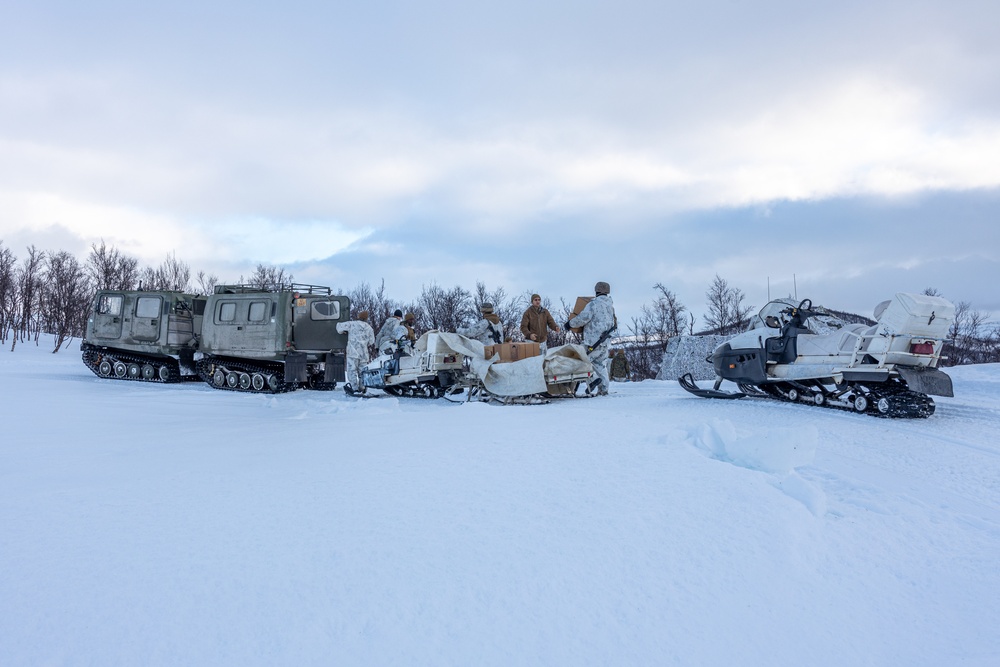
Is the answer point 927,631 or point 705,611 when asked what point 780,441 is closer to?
point 927,631

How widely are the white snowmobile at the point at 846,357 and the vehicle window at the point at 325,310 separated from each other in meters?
8.02

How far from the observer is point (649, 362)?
2644cm

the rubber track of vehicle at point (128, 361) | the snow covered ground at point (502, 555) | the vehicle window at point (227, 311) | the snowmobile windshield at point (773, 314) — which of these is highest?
the snowmobile windshield at point (773, 314)

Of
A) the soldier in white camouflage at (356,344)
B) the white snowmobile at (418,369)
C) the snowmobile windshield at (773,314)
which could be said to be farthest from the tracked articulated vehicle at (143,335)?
the snowmobile windshield at (773,314)

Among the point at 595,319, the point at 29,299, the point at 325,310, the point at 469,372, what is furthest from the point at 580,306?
the point at 29,299

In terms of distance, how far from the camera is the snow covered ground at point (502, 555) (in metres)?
1.91

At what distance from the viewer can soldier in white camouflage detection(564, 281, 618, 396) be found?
999cm

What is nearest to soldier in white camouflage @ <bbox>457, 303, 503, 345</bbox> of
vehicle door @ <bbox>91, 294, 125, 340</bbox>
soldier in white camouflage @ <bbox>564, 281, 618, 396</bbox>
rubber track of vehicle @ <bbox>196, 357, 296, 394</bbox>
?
soldier in white camouflage @ <bbox>564, 281, 618, 396</bbox>

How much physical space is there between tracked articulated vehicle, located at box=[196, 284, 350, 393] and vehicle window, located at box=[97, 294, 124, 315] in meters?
3.10

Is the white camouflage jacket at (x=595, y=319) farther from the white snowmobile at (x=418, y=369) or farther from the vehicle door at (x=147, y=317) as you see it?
the vehicle door at (x=147, y=317)

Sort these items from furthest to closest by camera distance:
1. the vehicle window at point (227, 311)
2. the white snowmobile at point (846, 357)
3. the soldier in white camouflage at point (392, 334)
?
the vehicle window at point (227, 311) < the soldier in white camouflage at point (392, 334) < the white snowmobile at point (846, 357)

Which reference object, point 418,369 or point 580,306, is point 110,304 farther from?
point 580,306

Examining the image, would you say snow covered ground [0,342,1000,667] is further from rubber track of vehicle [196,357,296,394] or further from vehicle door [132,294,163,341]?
vehicle door [132,294,163,341]

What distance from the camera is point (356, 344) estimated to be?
41.0ft
